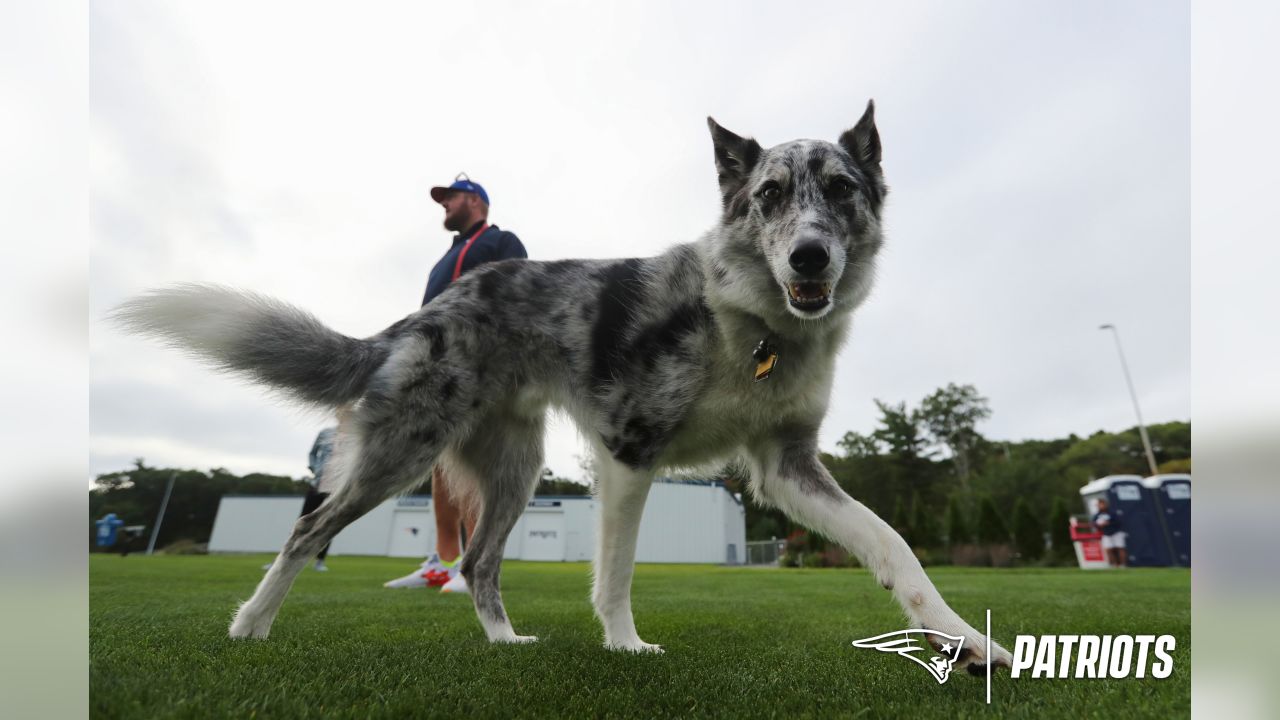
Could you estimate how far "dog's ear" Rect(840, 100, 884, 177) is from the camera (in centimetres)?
313

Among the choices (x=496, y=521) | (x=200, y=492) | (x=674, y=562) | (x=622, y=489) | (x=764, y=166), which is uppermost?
(x=764, y=166)

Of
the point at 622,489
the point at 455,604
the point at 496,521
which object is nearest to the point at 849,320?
the point at 622,489

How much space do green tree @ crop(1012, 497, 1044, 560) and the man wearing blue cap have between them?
23.7 meters

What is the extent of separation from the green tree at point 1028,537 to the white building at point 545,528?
402 inches

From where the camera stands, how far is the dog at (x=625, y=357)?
2816 mm

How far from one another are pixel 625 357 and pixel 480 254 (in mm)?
2524

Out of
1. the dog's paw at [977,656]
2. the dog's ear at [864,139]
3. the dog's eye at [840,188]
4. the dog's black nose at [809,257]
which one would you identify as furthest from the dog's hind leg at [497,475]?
the dog's paw at [977,656]

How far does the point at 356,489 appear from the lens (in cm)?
309

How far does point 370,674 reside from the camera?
2.14 meters

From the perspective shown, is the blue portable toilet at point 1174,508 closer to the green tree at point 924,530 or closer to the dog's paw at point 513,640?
the green tree at point 924,530

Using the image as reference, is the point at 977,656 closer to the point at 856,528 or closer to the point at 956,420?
the point at 856,528
